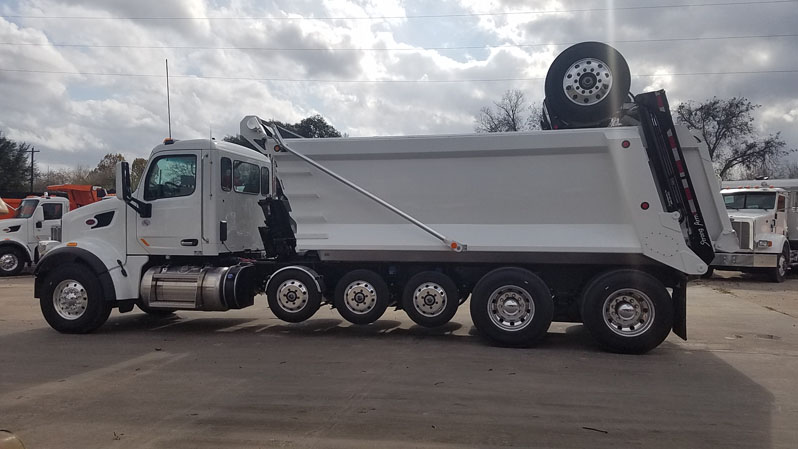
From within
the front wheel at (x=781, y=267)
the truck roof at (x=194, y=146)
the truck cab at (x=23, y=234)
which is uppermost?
the truck roof at (x=194, y=146)

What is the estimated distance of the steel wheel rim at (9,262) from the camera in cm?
1839

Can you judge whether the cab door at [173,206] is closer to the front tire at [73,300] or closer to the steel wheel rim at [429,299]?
the front tire at [73,300]

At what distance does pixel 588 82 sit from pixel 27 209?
18.6 meters

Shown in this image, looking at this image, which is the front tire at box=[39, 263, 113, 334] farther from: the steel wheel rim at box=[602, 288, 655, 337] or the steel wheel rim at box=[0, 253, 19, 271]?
the steel wheel rim at box=[0, 253, 19, 271]

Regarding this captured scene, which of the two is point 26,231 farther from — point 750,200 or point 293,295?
point 750,200

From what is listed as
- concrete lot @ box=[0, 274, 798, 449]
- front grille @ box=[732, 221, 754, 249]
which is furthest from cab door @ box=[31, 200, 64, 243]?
front grille @ box=[732, 221, 754, 249]

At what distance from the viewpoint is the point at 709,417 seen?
4.97m

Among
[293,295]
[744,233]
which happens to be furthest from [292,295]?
[744,233]

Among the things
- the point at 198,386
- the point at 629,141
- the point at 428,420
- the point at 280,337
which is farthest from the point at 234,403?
the point at 629,141

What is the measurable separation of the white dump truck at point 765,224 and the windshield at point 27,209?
2054cm

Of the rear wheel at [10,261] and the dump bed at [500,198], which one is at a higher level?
the dump bed at [500,198]

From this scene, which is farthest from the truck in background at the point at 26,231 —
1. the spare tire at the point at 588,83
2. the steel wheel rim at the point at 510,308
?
the spare tire at the point at 588,83

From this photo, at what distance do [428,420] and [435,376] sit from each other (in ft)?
4.40

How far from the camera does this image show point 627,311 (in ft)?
23.8
